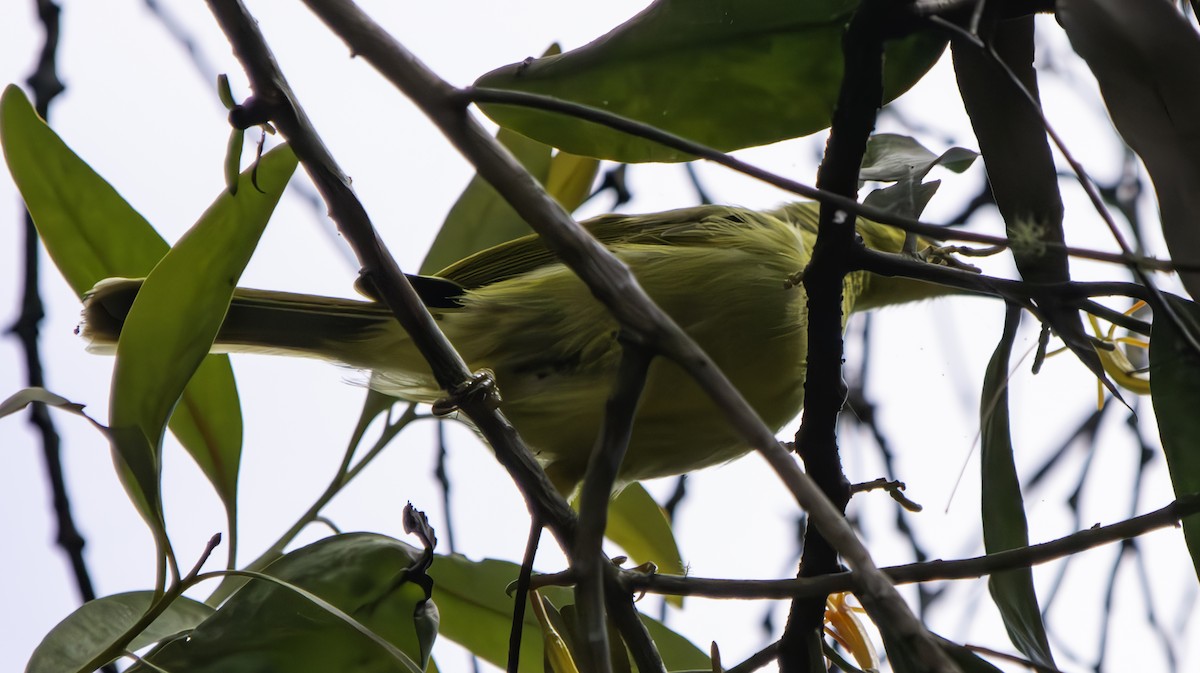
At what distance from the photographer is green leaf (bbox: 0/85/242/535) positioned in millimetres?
1267

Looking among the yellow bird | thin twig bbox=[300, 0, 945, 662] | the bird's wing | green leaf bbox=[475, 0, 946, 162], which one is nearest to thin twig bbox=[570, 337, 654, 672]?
thin twig bbox=[300, 0, 945, 662]

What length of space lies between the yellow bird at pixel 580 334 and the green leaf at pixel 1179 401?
0.87m

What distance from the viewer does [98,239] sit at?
1368 mm

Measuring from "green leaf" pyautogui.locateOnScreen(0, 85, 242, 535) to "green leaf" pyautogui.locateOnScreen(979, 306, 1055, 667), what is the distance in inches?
34.7

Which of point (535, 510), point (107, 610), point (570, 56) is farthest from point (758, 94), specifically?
point (107, 610)

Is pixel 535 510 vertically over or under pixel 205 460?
under

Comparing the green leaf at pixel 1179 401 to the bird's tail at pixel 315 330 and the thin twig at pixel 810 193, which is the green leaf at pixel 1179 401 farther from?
the bird's tail at pixel 315 330

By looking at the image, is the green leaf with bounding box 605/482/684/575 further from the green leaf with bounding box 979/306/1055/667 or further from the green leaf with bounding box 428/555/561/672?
the green leaf with bounding box 979/306/1055/667

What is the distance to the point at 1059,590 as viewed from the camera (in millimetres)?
1665

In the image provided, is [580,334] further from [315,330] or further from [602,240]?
[315,330]

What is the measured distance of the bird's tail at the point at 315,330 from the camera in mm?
1963

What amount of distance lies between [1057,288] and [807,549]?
1.34ft

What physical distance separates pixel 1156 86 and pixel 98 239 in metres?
1.19

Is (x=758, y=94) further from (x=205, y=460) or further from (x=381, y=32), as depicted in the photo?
(x=205, y=460)
